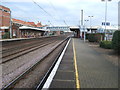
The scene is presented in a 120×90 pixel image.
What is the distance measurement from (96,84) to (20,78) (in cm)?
346

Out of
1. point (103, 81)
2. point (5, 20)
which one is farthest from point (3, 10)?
point (103, 81)

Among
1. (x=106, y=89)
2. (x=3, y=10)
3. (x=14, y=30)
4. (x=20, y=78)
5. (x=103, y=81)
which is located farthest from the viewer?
(x=3, y=10)

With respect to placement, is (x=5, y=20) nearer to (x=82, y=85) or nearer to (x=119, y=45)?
(x=119, y=45)

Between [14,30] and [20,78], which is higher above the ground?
[14,30]

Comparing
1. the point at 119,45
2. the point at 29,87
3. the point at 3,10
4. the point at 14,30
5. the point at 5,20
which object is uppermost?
the point at 3,10

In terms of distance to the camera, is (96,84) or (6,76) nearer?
(96,84)

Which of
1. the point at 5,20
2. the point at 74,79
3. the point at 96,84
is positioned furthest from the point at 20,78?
the point at 5,20

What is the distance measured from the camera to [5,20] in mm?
69312

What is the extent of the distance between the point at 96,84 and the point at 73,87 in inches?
38.9

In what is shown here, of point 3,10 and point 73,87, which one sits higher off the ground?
point 3,10

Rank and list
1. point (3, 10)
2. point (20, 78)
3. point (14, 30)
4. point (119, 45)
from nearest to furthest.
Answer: point (20, 78), point (119, 45), point (14, 30), point (3, 10)

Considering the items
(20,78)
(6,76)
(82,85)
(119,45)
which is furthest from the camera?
(119,45)

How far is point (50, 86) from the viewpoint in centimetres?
523

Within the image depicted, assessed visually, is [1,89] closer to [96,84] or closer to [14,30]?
[96,84]
